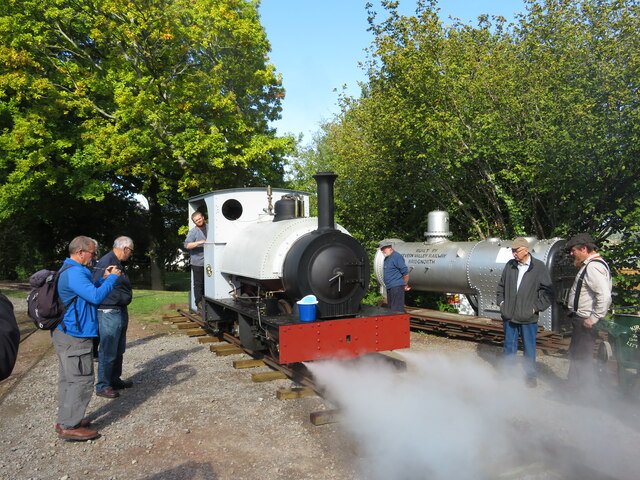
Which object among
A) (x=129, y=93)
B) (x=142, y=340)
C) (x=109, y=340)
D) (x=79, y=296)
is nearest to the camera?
(x=79, y=296)

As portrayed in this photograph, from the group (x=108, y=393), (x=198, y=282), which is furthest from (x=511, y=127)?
(x=108, y=393)

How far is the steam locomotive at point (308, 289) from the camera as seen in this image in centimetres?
506

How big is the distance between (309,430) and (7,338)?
2926mm

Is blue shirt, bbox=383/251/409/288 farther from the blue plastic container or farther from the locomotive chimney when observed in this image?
the blue plastic container

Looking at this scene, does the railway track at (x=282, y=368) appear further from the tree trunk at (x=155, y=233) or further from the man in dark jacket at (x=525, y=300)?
the tree trunk at (x=155, y=233)

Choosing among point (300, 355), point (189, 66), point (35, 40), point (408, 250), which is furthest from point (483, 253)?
point (35, 40)

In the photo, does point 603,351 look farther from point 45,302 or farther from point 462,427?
point 45,302

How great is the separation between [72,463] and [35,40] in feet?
49.3

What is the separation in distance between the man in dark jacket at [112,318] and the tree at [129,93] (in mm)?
9673

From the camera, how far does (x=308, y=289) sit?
5355 mm

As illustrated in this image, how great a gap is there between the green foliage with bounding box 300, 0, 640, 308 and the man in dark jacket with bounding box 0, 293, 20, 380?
8.83 m

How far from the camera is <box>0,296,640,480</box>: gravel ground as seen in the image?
3580 mm

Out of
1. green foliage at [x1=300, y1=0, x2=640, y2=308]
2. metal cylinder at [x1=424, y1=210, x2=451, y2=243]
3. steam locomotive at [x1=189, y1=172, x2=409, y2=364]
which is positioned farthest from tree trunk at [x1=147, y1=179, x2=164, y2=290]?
steam locomotive at [x1=189, y1=172, x2=409, y2=364]

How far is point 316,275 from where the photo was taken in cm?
539
